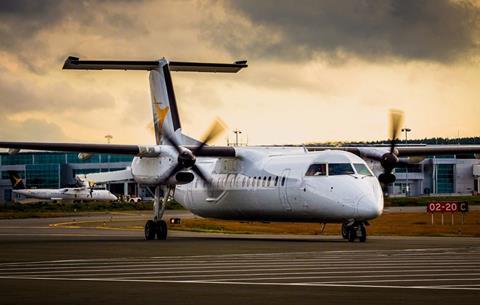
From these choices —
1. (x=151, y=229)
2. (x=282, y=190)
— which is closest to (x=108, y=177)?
(x=151, y=229)

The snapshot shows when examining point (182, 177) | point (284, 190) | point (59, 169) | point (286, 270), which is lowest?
point (286, 270)

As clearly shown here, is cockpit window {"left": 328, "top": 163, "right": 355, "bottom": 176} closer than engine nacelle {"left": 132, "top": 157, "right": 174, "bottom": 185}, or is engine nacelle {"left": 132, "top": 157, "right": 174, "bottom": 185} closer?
cockpit window {"left": 328, "top": 163, "right": 355, "bottom": 176}

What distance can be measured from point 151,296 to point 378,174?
25.9 m

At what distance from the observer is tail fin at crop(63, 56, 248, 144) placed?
134 feet

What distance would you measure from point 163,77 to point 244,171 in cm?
576

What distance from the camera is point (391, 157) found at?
37938 millimetres

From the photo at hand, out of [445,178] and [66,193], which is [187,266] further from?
[445,178]

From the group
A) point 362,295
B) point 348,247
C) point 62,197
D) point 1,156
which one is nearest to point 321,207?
point 348,247

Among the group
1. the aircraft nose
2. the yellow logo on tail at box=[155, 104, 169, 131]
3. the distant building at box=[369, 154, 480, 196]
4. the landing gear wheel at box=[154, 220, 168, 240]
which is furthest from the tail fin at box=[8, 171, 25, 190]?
the aircraft nose

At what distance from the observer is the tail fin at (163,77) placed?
40781mm

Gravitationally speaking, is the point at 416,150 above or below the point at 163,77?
below

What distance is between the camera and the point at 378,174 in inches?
1549

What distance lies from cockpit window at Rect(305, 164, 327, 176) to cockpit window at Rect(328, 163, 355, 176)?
22cm

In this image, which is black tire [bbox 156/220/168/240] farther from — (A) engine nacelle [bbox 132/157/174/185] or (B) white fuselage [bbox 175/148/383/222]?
(B) white fuselage [bbox 175/148/383/222]
